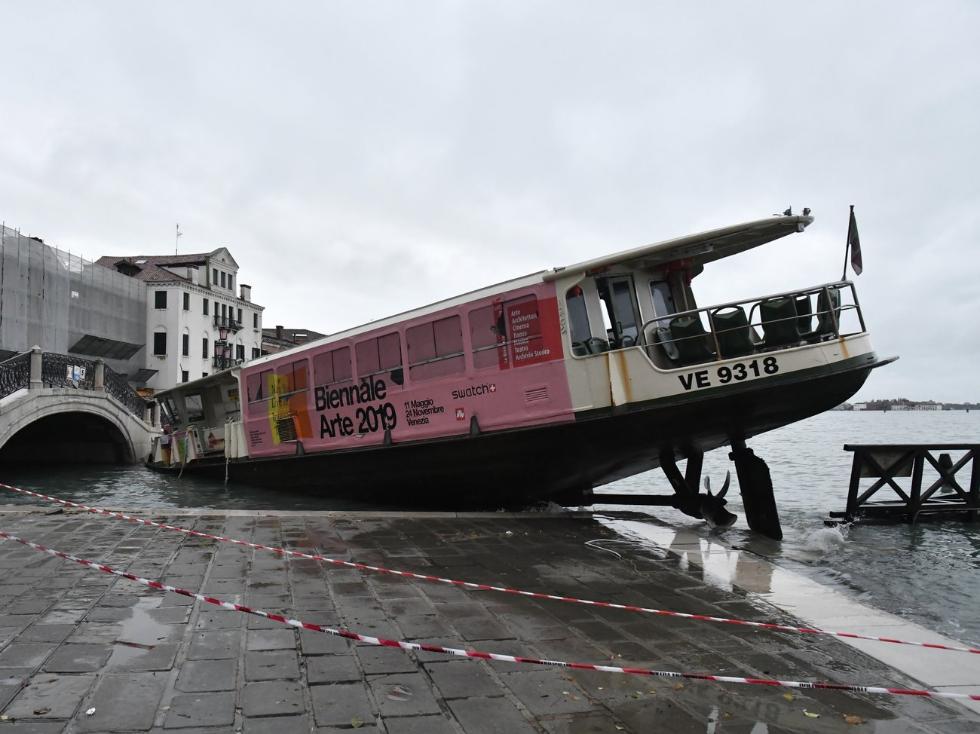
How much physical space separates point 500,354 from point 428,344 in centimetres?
148

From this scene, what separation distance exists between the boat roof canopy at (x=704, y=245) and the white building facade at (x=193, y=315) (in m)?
45.2

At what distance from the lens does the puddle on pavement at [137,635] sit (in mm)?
4348

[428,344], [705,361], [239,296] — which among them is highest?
[239,296]

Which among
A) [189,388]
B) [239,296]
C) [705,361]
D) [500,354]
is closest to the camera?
[705,361]

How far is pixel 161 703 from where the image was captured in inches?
146

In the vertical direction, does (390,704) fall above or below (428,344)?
below

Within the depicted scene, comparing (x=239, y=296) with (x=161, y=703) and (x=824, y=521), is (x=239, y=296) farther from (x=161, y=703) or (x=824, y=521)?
(x=161, y=703)

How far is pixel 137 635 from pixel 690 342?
721 cm

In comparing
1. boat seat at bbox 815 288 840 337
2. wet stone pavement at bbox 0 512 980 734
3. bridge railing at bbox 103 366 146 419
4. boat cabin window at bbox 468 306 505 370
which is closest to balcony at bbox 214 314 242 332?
bridge railing at bbox 103 366 146 419

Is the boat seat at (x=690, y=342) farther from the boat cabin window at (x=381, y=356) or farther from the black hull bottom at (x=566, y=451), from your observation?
the boat cabin window at (x=381, y=356)

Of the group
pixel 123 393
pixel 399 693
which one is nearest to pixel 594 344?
pixel 399 693

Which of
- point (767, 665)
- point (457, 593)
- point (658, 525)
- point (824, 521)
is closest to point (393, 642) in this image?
point (457, 593)

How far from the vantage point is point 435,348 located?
11.5 metres

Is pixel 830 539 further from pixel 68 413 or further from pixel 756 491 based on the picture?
pixel 68 413
